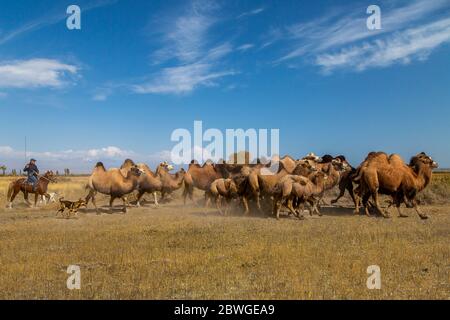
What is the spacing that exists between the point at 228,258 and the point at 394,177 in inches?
417

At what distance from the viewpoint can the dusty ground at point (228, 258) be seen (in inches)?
298

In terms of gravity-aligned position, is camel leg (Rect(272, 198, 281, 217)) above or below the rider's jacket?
below

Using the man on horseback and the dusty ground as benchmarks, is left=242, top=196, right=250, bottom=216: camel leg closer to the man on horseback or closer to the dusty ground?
the dusty ground

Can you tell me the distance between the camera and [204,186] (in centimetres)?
2475

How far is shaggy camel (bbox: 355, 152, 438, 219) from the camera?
17922 millimetres

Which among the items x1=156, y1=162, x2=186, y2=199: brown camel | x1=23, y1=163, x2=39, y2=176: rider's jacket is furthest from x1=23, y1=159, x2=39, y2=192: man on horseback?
x1=156, y1=162, x2=186, y2=199: brown camel

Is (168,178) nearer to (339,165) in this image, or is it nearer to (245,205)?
(245,205)

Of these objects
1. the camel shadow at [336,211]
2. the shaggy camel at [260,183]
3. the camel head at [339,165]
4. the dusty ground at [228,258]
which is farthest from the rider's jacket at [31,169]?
the camel head at [339,165]

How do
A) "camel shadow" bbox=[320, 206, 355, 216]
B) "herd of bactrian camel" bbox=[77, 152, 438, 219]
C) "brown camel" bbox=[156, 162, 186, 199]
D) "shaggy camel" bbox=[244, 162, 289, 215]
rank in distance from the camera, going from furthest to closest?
"brown camel" bbox=[156, 162, 186, 199] → "camel shadow" bbox=[320, 206, 355, 216] → "shaggy camel" bbox=[244, 162, 289, 215] → "herd of bactrian camel" bbox=[77, 152, 438, 219]

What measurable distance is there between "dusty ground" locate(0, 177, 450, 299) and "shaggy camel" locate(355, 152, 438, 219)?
1.78 metres

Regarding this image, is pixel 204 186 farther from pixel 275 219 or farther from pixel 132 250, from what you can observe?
pixel 132 250

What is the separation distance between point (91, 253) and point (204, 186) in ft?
46.6

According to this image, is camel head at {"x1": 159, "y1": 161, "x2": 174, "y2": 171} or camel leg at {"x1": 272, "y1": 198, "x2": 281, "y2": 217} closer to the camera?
camel leg at {"x1": 272, "y1": 198, "x2": 281, "y2": 217}

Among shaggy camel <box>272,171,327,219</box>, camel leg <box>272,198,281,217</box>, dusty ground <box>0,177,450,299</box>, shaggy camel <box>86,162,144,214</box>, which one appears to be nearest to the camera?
dusty ground <box>0,177,450,299</box>
